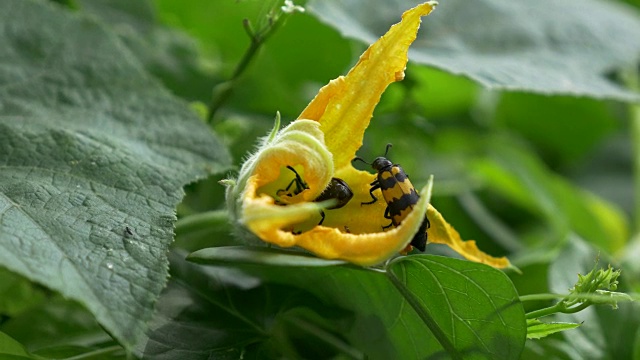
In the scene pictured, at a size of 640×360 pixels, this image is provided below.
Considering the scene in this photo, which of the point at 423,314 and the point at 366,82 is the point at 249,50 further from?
the point at 423,314

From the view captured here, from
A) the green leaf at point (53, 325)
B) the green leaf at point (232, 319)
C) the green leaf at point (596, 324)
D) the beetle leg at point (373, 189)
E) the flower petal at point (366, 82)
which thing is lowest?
the green leaf at point (53, 325)

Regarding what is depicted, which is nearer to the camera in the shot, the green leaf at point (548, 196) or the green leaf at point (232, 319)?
the green leaf at point (232, 319)

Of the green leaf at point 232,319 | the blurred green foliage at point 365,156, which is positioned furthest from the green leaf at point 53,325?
the green leaf at point 232,319

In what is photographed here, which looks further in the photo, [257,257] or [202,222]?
[202,222]

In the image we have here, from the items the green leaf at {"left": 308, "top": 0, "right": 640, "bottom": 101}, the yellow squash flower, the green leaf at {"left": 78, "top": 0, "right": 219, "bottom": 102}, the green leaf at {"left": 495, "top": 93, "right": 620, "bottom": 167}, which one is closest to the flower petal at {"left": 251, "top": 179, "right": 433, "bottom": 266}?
the yellow squash flower

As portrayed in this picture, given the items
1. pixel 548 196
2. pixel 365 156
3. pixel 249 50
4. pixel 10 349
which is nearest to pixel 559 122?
pixel 548 196

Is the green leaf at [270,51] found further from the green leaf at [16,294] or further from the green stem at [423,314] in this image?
the green stem at [423,314]

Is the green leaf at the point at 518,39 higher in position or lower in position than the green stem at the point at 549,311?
higher
